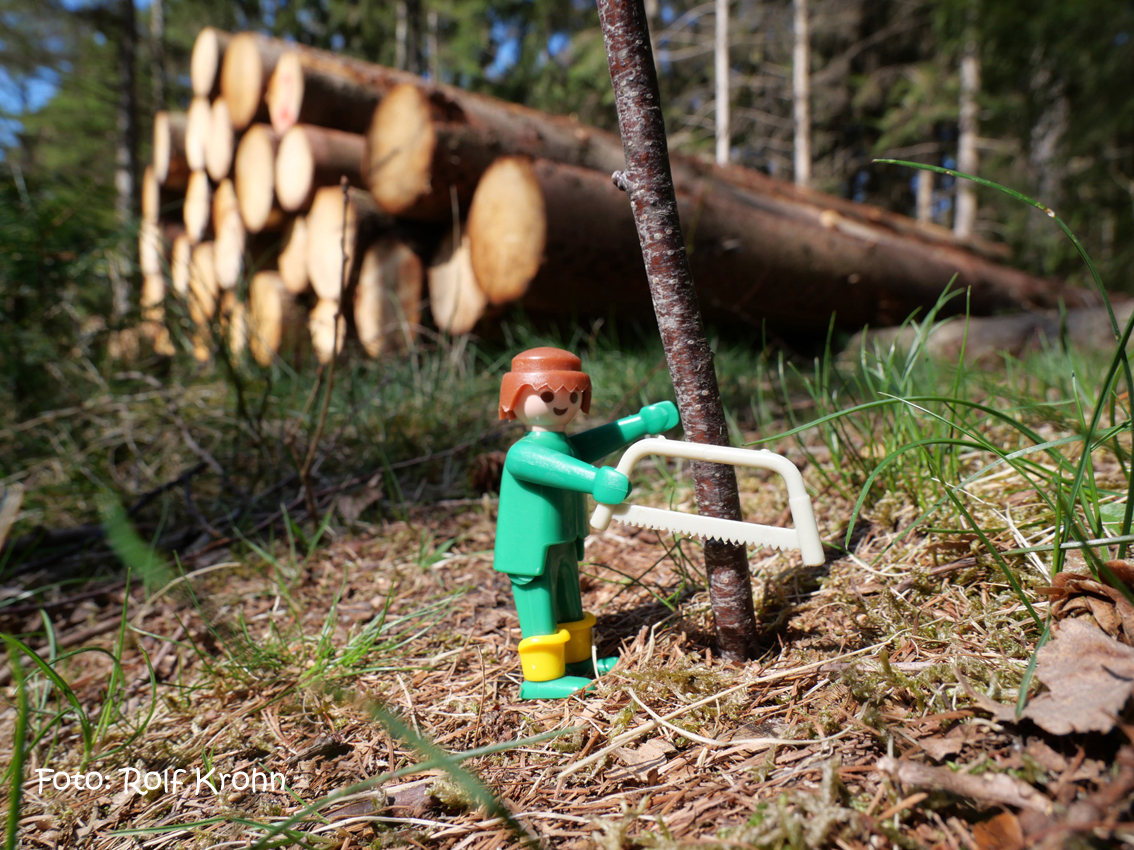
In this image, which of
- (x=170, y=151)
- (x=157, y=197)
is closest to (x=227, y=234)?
(x=170, y=151)

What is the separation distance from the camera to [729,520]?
103 cm

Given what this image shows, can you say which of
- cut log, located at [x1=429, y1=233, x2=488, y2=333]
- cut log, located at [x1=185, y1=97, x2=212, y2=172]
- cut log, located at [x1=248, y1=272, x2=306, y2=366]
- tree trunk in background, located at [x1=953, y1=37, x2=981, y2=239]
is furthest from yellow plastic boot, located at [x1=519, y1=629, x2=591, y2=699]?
tree trunk in background, located at [x1=953, y1=37, x2=981, y2=239]

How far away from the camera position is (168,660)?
1.55 metres

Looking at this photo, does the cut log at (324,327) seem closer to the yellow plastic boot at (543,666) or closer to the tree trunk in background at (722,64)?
the yellow plastic boot at (543,666)

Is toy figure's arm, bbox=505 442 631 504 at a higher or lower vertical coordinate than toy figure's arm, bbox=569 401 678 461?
lower

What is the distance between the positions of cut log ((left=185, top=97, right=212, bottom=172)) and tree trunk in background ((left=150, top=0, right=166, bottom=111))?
2.31 meters

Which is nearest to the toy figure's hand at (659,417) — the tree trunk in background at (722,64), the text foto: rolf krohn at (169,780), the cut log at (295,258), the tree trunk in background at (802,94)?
the text foto: rolf krohn at (169,780)

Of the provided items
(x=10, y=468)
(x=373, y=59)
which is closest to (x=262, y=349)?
(x=10, y=468)

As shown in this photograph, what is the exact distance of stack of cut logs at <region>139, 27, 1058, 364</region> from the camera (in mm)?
2969

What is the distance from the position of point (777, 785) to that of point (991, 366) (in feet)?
11.0

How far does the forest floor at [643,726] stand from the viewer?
74 centimetres

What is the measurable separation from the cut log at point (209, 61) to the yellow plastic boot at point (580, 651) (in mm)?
5134

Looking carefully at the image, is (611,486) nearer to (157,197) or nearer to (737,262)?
(737,262)

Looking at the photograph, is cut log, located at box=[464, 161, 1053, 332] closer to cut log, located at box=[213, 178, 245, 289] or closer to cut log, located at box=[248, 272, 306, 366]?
cut log, located at box=[248, 272, 306, 366]
